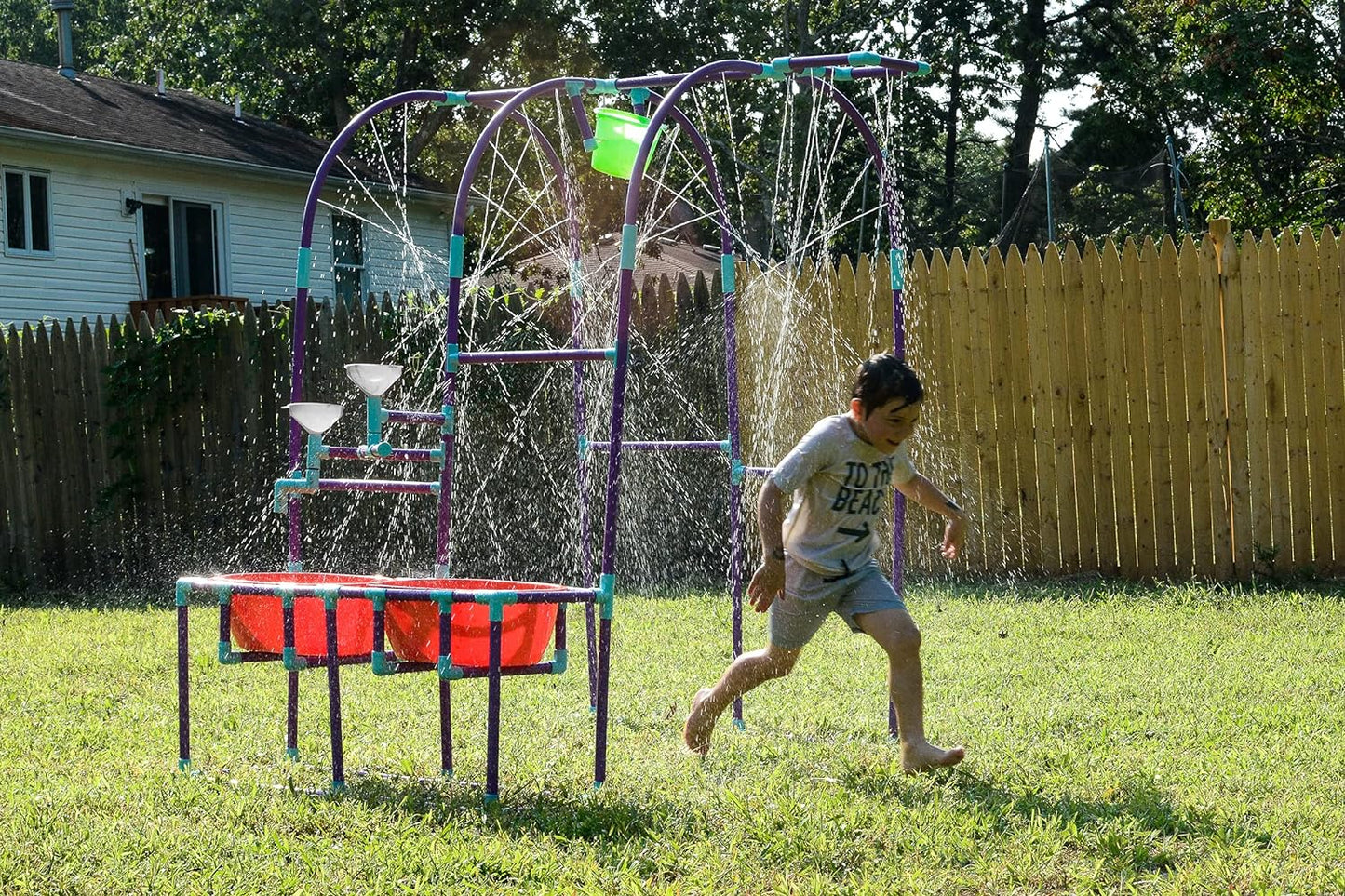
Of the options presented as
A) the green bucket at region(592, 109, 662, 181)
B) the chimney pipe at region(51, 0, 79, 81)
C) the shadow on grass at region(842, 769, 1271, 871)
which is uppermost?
the chimney pipe at region(51, 0, 79, 81)

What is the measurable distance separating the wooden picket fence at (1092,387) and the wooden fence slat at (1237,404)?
0.4 inches

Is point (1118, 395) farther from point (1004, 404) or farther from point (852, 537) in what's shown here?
point (852, 537)

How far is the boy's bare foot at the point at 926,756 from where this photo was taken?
14.5 feet

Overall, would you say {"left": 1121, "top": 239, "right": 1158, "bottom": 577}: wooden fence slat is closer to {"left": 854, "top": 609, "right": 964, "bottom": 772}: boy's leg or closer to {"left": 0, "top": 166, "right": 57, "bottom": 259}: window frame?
{"left": 854, "top": 609, "right": 964, "bottom": 772}: boy's leg

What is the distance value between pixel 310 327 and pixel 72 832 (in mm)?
6672

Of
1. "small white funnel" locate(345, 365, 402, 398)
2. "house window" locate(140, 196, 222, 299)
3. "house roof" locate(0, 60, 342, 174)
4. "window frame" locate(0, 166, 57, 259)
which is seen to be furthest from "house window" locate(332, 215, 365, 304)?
"small white funnel" locate(345, 365, 402, 398)

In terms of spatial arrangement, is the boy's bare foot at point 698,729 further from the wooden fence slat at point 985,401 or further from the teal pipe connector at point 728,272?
the wooden fence slat at point 985,401

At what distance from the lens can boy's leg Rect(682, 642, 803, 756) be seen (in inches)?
183

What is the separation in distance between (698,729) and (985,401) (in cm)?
477

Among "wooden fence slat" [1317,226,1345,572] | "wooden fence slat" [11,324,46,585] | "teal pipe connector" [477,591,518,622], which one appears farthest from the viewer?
"wooden fence slat" [11,324,46,585]

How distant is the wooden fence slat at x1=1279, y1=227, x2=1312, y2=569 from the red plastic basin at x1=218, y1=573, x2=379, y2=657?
5.83 m

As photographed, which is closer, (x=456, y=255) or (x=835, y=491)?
(x=835, y=491)

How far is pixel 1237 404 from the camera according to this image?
8.51m

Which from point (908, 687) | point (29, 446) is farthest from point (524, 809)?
point (29, 446)
